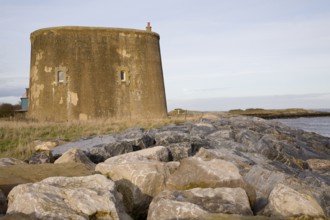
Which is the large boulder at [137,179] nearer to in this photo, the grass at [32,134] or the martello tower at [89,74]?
the grass at [32,134]

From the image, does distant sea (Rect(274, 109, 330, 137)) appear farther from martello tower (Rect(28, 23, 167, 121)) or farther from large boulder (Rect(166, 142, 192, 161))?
large boulder (Rect(166, 142, 192, 161))

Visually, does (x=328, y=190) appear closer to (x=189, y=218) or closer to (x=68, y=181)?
(x=189, y=218)

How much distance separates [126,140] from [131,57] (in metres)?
12.8

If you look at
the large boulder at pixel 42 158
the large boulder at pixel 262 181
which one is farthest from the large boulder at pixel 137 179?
the large boulder at pixel 42 158

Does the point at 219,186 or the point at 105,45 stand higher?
the point at 105,45

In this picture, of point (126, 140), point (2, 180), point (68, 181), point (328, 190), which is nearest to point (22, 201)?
point (68, 181)

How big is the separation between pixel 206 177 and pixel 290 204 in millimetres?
1216

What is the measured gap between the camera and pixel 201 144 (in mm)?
8977

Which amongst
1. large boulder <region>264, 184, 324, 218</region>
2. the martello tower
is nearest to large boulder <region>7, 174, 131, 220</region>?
large boulder <region>264, 184, 324, 218</region>

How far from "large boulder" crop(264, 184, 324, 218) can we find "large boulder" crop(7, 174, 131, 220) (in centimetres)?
175

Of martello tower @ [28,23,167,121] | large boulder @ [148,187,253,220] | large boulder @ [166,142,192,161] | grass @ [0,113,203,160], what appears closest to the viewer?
large boulder @ [148,187,253,220]

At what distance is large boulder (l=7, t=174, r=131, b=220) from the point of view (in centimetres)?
396

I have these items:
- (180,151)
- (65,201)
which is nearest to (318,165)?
(180,151)

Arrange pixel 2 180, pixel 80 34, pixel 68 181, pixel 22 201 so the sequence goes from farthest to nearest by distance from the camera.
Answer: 1. pixel 80 34
2. pixel 2 180
3. pixel 68 181
4. pixel 22 201
